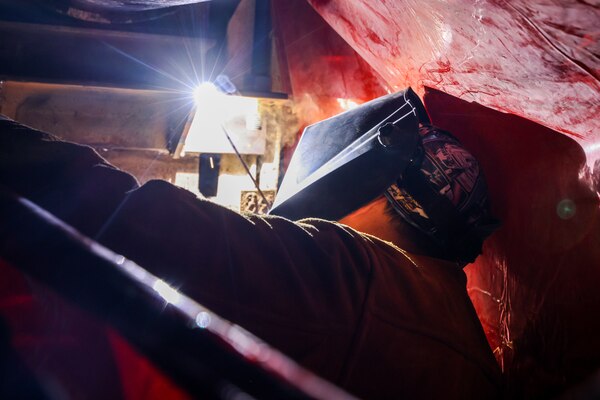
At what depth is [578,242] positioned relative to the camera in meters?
1.68

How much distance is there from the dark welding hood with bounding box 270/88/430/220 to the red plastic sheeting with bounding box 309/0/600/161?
34 cm

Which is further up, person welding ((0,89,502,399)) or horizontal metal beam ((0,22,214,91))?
horizontal metal beam ((0,22,214,91))

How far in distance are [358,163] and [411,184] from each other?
0.37 m

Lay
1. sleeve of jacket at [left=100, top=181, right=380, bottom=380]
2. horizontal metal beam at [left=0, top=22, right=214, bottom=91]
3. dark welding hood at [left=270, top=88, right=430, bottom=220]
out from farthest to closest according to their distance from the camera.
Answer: horizontal metal beam at [left=0, top=22, right=214, bottom=91]
dark welding hood at [left=270, top=88, right=430, bottom=220]
sleeve of jacket at [left=100, top=181, right=380, bottom=380]

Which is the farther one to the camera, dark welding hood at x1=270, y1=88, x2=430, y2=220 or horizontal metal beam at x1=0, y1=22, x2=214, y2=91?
horizontal metal beam at x1=0, y1=22, x2=214, y2=91

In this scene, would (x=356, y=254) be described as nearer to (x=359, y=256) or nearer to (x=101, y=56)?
(x=359, y=256)

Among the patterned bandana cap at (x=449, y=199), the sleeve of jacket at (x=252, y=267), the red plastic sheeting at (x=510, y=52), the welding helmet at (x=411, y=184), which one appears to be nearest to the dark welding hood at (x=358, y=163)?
the welding helmet at (x=411, y=184)

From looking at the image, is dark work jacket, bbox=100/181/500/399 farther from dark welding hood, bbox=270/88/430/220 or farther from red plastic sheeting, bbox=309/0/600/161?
red plastic sheeting, bbox=309/0/600/161

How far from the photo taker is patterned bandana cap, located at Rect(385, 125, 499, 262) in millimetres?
2168

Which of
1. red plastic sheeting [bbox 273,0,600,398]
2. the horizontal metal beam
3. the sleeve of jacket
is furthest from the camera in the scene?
the horizontal metal beam

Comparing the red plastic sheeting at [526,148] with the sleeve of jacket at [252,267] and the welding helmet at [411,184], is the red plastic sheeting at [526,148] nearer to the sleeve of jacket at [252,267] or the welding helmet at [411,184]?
the welding helmet at [411,184]

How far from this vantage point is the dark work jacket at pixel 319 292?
3.43 feet

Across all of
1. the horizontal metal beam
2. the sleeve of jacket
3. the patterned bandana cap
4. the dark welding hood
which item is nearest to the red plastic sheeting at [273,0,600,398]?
the patterned bandana cap

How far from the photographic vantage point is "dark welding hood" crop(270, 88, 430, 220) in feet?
6.96
